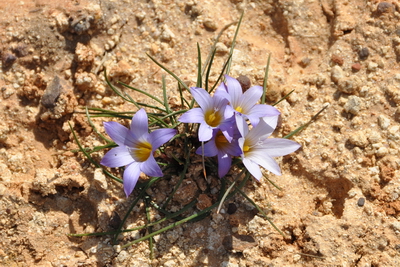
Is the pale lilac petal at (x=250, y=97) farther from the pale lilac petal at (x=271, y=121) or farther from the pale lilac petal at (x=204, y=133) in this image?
the pale lilac petal at (x=204, y=133)

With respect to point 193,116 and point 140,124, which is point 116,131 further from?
point 193,116

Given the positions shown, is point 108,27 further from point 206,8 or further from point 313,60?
point 313,60

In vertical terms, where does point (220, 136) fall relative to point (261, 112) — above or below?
below

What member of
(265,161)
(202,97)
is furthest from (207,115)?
(265,161)

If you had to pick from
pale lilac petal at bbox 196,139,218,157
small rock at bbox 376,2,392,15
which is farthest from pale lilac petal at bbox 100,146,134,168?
small rock at bbox 376,2,392,15

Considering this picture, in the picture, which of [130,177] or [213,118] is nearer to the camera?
[130,177]

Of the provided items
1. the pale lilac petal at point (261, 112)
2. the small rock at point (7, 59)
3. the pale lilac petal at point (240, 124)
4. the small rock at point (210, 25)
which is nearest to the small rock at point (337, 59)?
the small rock at point (210, 25)

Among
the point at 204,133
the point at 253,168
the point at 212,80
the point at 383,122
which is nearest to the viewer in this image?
the point at 204,133

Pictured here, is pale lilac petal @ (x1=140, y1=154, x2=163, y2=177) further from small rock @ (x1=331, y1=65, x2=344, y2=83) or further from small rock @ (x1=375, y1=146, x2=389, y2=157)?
small rock @ (x1=331, y1=65, x2=344, y2=83)
